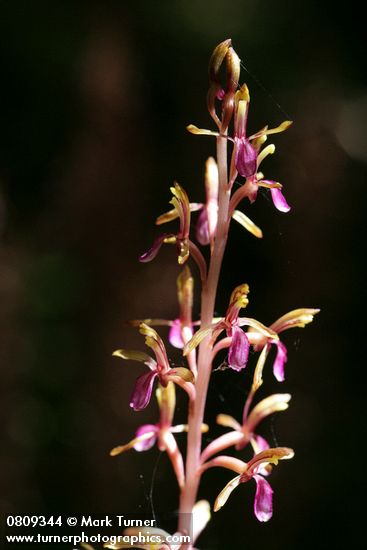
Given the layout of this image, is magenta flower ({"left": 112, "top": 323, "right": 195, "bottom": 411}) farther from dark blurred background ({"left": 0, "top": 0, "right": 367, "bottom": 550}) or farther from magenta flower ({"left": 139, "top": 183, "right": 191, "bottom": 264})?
dark blurred background ({"left": 0, "top": 0, "right": 367, "bottom": 550})

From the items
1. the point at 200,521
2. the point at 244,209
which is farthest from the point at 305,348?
the point at 200,521

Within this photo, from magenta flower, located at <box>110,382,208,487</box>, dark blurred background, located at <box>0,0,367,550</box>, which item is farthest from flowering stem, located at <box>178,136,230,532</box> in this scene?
dark blurred background, located at <box>0,0,367,550</box>

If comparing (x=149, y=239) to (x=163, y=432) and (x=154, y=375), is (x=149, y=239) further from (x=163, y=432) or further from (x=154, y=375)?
(x=154, y=375)

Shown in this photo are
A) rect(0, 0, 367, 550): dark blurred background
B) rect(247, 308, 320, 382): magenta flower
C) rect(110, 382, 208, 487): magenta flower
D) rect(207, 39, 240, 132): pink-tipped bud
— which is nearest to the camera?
rect(207, 39, 240, 132): pink-tipped bud

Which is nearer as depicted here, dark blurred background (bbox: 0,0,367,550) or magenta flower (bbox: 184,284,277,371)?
magenta flower (bbox: 184,284,277,371)

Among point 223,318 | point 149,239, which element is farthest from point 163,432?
point 149,239

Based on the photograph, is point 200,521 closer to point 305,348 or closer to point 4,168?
point 305,348

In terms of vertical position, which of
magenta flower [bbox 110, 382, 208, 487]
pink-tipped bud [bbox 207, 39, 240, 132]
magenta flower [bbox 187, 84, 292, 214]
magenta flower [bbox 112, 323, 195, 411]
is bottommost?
magenta flower [bbox 110, 382, 208, 487]

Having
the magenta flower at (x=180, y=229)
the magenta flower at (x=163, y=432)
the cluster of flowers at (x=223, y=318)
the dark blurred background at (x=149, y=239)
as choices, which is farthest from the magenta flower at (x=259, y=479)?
the dark blurred background at (x=149, y=239)
